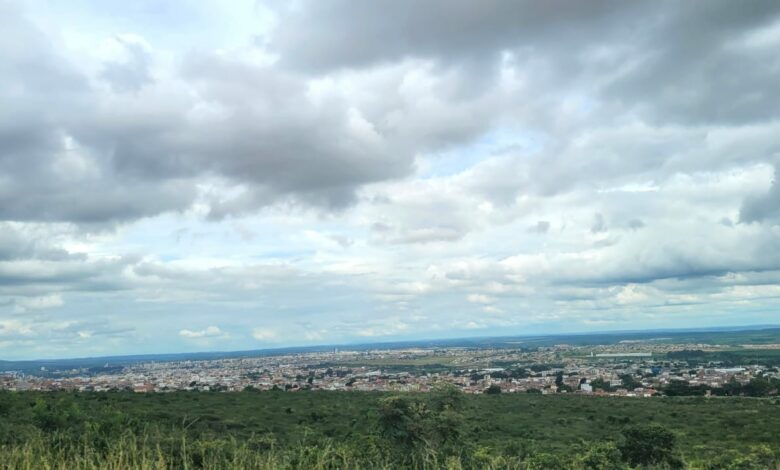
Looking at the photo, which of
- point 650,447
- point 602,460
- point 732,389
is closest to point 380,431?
point 602,460

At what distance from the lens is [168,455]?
41.1 feet

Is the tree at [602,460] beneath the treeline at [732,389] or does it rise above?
above

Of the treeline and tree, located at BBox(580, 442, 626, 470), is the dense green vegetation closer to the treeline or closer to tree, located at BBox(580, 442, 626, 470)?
tree, located at BBox(580, 442, 626, 470)

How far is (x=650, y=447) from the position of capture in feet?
73.8

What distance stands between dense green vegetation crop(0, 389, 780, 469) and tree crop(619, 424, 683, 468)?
0.04 meters

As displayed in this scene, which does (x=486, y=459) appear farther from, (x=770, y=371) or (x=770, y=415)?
(x=770, y=371)

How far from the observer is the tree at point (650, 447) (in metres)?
22.0

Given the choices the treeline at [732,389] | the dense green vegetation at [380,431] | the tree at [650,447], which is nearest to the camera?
the dense green vegetation at [380,431]

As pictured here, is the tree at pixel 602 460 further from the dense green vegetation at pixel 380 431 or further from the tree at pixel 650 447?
the tree at pixel 650 447

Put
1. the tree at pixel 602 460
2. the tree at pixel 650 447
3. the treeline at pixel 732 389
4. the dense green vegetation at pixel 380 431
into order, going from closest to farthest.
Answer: the dense green vegetation at pixel 380 431
the tree at pixel 602 460
the tree at pixel 650 447
the treeline at pixel 732 389

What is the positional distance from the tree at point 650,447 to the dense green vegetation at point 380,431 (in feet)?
0.14

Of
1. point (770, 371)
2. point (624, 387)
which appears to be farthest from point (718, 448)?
point (770, 371)

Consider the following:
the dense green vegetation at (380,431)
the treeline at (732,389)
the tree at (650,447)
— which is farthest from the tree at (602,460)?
the treeline at (732,389)

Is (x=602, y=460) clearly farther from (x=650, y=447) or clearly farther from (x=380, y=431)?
(x=380, y=431)
